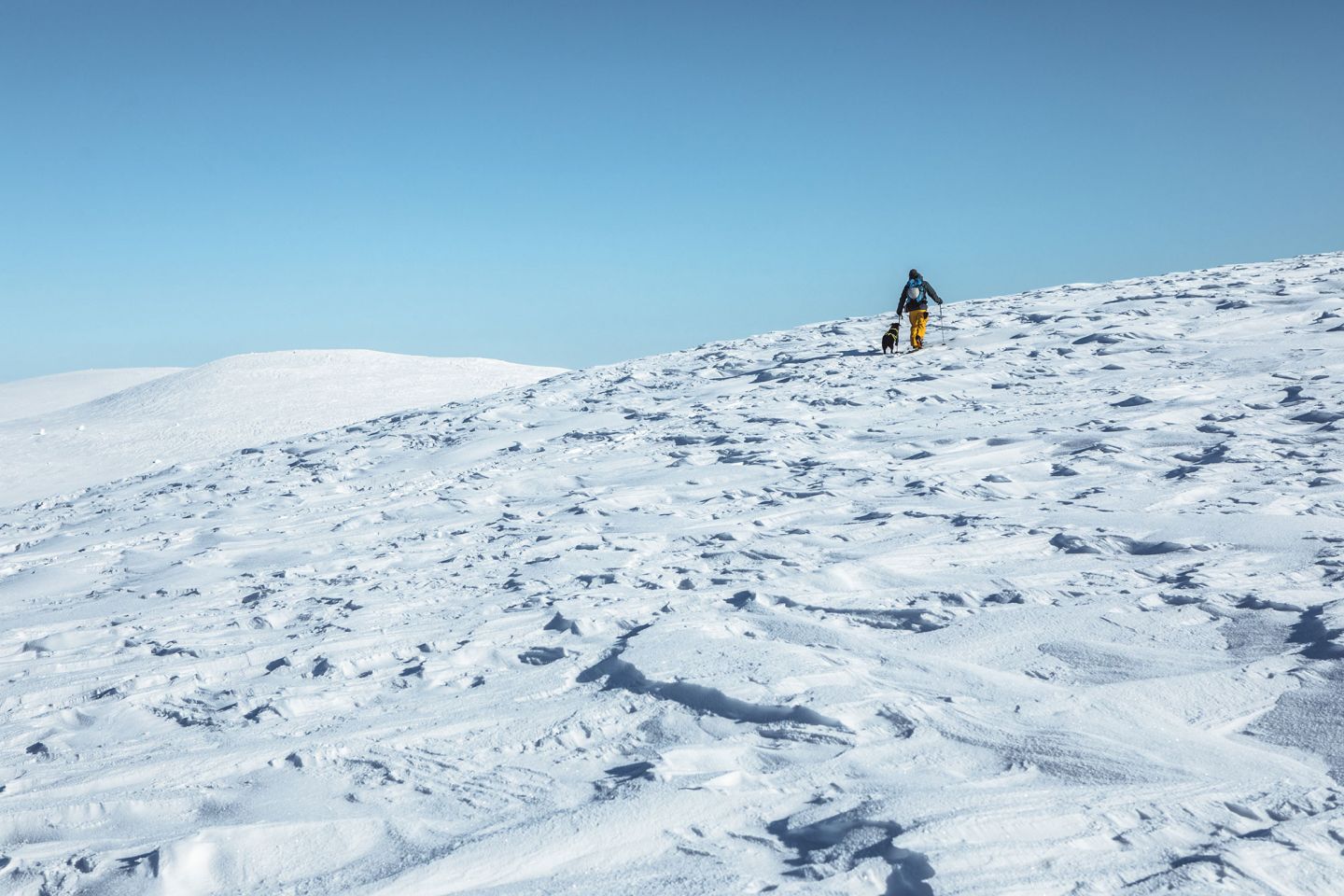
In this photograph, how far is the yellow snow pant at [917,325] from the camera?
13438 millimetres

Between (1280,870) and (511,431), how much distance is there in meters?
10.2

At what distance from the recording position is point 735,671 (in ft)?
13.4

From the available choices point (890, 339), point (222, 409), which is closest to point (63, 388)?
point (222, 409)

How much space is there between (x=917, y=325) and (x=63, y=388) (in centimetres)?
3044

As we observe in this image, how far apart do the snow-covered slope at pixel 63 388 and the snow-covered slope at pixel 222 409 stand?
4.43 metres

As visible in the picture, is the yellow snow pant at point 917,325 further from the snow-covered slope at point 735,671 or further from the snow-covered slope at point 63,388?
the snow-covered slope at point 63,388

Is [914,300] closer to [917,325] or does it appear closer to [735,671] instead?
[917,325]

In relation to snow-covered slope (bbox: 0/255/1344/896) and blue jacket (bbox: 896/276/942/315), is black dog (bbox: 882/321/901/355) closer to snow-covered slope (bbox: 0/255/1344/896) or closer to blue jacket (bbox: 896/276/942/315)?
blue jacket (bbox: 896/276/942/315)

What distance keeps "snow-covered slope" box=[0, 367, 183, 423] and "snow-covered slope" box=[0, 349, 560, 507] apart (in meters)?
4.43

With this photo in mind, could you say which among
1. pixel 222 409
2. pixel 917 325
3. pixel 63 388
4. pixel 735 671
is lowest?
pixel 735 671

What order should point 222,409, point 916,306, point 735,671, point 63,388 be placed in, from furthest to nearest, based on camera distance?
1. point 63,388
2. point 222,409
3. point 916,306
4. point 735,671

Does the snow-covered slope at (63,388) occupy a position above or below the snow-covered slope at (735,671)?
above

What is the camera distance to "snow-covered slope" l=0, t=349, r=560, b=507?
17.7 meters

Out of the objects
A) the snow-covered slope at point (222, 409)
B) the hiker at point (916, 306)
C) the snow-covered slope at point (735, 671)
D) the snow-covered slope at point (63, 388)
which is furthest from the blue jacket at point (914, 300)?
the snow-covered slope at point (63, 388)
